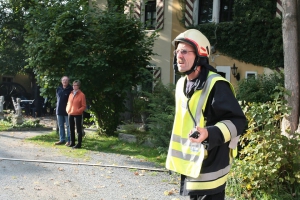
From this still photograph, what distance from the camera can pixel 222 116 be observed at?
275cm

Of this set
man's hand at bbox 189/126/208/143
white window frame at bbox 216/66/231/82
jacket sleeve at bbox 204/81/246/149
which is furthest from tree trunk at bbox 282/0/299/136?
white window frame at bbox 216/66/231/82

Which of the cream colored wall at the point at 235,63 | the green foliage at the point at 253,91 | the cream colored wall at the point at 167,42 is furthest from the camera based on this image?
the cream colored wall at the point at 167,42

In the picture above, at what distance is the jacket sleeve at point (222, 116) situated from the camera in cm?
263

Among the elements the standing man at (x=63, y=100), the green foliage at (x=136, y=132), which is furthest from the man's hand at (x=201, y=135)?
the standing man at (x=63, y=100)

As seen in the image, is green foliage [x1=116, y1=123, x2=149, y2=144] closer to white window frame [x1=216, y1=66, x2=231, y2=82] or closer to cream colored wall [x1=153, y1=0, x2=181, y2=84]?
white window frame [x1=216, y1=66, x2=231, y2=82]

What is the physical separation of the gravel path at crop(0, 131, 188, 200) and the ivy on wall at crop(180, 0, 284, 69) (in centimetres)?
850

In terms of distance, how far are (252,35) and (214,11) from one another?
2.36 meters

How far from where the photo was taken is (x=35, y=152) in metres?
9.45

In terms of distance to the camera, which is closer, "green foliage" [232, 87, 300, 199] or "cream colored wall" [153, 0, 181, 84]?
"green foliage" [232, 87, 300, 199]

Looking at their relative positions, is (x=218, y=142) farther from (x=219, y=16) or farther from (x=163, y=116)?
(x=219, y=16)

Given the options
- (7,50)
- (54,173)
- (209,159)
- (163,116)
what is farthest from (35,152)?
(7,50)

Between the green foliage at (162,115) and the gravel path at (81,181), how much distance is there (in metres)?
0.64

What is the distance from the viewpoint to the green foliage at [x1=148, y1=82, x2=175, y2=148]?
8.40 metres

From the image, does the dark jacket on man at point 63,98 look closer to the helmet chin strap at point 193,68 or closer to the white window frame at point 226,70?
the helmet chin strap at point 193,68
